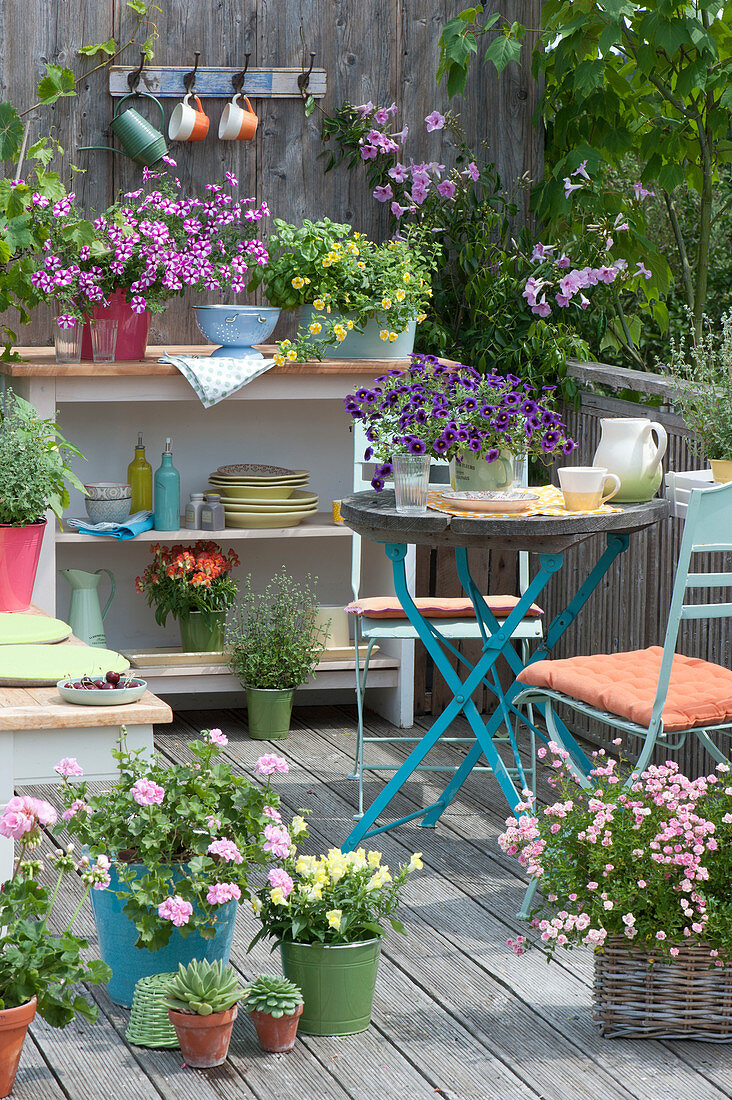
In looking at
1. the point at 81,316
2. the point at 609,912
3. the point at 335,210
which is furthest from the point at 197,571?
the point at 609,912

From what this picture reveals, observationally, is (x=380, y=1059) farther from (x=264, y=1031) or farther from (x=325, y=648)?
(x=325, y=648)

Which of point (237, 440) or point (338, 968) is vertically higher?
point (237, 440)

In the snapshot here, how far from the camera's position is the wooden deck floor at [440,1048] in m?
2.45

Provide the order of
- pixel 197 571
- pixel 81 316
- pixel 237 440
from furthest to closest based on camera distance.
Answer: pixel 237 440
pixel 197 571
pixel 81 316

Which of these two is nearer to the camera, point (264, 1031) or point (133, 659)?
point (264, 1031)

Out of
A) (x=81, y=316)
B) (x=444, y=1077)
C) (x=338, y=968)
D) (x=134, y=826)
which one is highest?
(x=81, y=316)

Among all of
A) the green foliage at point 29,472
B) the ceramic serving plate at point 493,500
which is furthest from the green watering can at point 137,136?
the ceramic serving plate at point 493,500

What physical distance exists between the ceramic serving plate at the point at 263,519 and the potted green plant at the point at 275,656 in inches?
7.2

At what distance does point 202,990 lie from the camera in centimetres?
243

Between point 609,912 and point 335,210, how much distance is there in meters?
3.02

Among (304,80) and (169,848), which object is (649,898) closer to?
(169,848)

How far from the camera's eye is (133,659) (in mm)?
4613

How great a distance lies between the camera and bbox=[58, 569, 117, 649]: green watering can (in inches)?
178

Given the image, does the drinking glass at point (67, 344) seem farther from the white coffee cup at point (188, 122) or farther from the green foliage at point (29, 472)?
the white coffee cup at point (188, 122)
